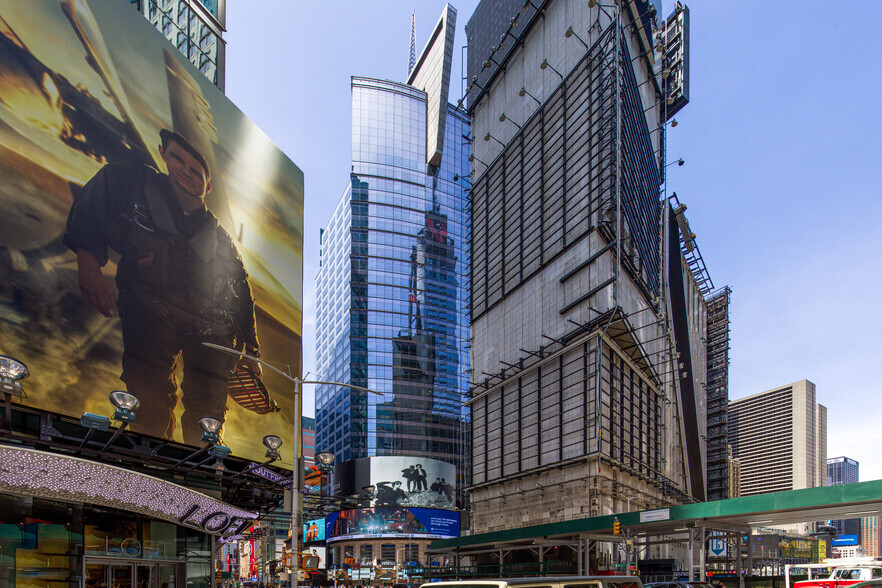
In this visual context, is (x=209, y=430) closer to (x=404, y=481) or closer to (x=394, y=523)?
(x=404, y=481)

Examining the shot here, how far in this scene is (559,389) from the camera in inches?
2475

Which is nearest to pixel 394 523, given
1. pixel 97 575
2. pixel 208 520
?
pixel 208 520

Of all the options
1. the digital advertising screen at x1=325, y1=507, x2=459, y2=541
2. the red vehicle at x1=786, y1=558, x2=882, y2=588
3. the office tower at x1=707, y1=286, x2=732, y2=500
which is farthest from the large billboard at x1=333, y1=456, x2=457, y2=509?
the red vehicle at x1=786, y1=558, x2=882, y2=588

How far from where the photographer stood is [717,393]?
4796 inches

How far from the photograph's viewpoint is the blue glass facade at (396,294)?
132625 mm

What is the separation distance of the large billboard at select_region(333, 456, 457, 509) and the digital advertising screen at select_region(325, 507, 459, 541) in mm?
1279

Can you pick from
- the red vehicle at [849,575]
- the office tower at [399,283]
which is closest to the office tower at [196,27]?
the red vehicle at [849,575]

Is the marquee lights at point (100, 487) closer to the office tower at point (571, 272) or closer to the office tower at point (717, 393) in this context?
the office tower at point (571, 272)

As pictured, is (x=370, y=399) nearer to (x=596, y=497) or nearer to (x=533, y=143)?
(x=533, y=143)

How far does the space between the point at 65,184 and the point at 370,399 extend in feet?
361

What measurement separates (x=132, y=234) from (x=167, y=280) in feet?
8.02

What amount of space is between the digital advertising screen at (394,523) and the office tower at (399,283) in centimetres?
2359

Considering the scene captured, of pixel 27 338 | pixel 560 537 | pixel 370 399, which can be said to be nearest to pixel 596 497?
pixel 560 537

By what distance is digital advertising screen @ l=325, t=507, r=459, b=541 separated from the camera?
104 meters
